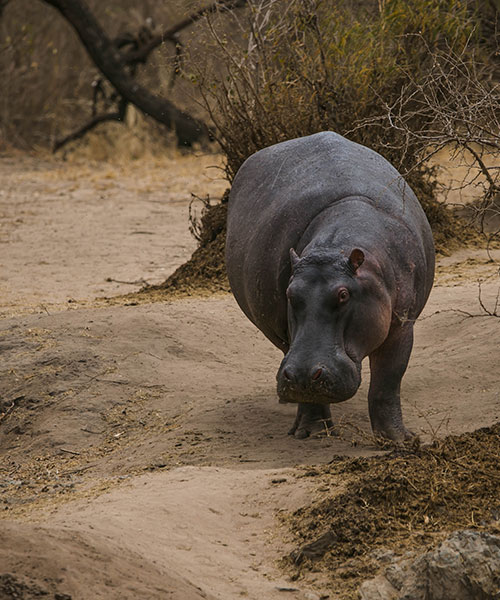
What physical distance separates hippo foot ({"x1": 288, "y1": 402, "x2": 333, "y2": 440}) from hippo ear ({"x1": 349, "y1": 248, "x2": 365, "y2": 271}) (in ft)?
3.52

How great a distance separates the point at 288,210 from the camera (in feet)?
17.5

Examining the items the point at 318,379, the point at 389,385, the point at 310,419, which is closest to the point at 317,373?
the point at 318,379

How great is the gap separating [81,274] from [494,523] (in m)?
6.61

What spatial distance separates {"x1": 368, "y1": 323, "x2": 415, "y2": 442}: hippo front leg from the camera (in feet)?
16.8

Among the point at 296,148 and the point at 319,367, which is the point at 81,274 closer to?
the point at 296,148

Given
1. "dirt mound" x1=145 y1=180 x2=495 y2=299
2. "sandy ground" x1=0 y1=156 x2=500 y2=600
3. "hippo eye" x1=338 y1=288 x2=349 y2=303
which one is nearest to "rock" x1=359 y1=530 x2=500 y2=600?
"sandy ground" x1=0 y1=156 x2=500 y2=600

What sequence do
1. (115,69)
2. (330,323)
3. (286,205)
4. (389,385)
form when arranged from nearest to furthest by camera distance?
(330,323)
(389,385)
(286,205)
(115,69)

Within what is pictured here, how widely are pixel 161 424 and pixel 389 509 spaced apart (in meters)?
2.17

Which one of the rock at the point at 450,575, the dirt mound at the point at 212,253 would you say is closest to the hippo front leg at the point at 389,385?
the rock at the point at 450,575

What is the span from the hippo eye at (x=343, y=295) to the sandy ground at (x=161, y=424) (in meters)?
0.65

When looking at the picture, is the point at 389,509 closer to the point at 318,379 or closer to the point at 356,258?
the point at 318,379

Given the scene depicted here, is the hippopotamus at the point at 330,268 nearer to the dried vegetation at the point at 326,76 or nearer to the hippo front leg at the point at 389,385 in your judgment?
the hippo front leg at the point at 389,385

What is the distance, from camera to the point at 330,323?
4.52m

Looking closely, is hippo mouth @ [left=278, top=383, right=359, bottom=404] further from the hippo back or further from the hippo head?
the hippo back
